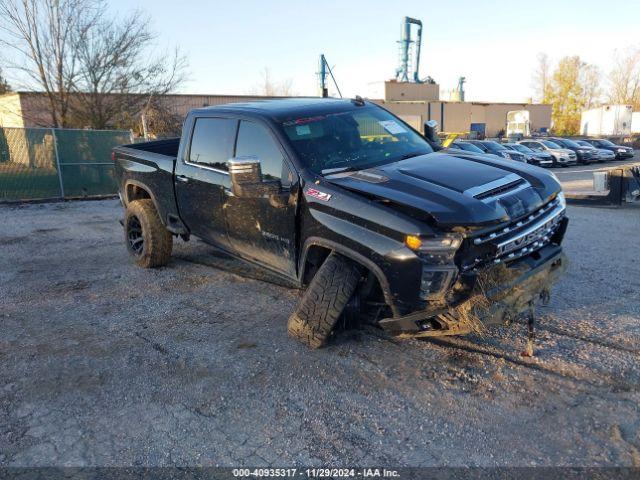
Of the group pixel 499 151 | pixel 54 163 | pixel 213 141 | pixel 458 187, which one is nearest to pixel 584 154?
pixel 499 151

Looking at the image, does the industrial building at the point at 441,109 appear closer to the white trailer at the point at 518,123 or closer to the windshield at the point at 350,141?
the white trailer at the point at 518,123

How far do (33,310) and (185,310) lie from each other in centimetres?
153

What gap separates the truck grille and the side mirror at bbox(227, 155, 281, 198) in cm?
163

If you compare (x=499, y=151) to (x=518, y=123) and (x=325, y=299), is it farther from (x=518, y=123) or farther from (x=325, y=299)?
(x=518, y=123)

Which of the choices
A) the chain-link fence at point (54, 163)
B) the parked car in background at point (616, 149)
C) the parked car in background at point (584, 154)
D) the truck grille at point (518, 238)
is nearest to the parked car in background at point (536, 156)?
the parked car in background at point (584, 154)

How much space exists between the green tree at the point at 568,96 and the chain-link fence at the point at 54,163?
2380 inches

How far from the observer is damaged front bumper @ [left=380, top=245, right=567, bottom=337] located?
3.19m

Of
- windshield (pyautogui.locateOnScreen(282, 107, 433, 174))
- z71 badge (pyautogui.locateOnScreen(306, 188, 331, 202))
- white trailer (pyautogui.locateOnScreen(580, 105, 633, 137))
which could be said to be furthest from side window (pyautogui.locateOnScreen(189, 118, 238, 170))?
white trailer (pyautogui.locateOnScreen(580, 105, 633, 137))

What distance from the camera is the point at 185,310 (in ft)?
15.9

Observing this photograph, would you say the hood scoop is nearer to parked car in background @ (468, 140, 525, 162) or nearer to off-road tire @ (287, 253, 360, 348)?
off-road tire @ (287, 253, 360, 348)

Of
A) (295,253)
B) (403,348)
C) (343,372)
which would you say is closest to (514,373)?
(403,348)

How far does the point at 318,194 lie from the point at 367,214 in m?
0.51

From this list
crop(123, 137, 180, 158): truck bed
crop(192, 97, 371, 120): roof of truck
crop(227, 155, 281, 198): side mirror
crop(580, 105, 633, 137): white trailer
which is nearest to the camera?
crop(227, 155, 281, 198): side mirror

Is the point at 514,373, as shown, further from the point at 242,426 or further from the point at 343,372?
the point at 242,426
